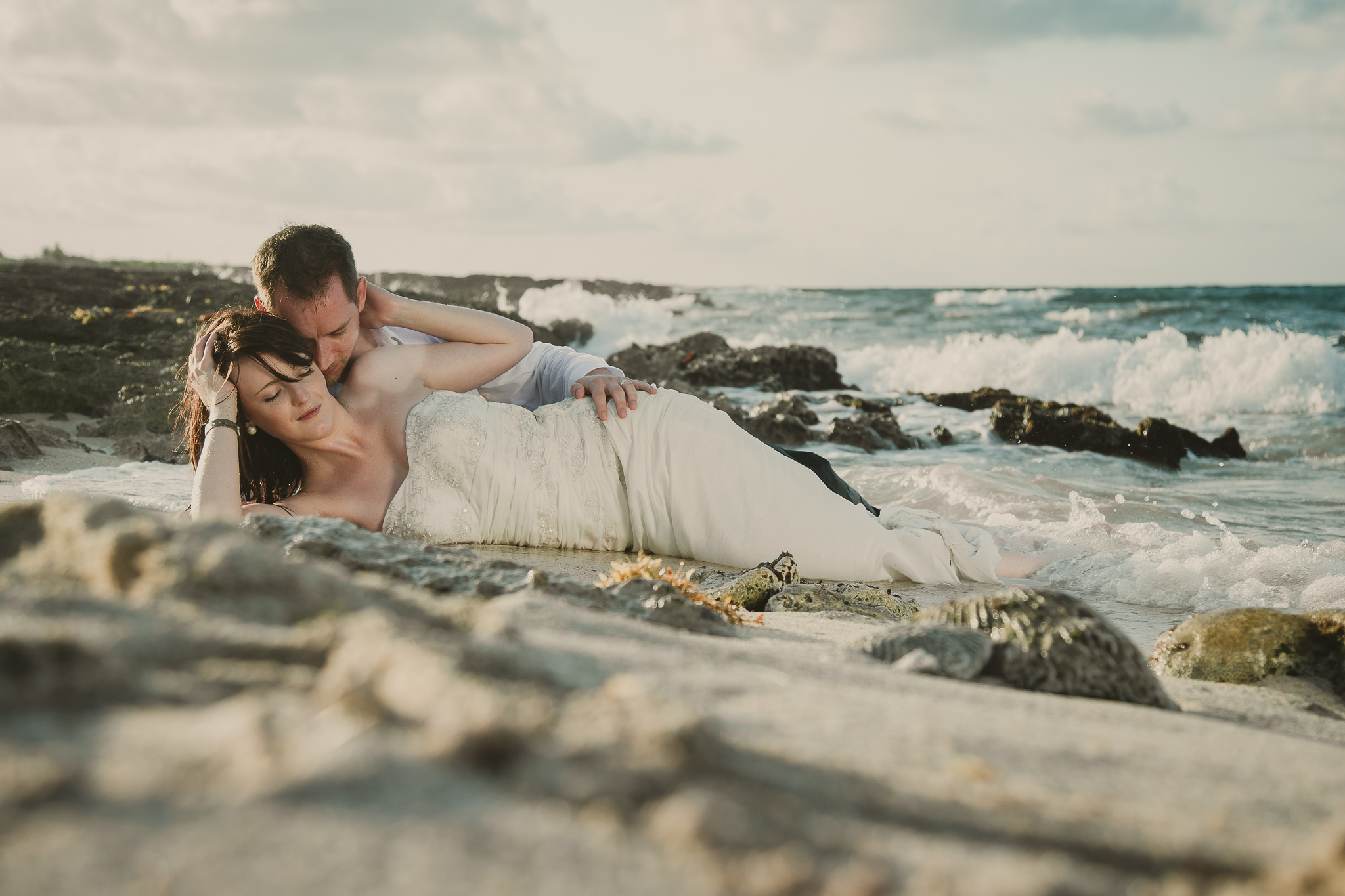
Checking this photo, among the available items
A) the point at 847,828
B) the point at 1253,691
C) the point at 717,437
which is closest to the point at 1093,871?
the point at 847,828

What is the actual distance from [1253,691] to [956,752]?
2437 millimetres

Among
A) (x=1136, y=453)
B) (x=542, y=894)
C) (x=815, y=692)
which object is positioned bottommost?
(x=1136, y=453)

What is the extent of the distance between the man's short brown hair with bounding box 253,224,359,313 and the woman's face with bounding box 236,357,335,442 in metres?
0.38

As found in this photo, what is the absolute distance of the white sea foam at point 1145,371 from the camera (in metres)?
16.7

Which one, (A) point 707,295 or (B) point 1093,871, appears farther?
(A) point 707,295

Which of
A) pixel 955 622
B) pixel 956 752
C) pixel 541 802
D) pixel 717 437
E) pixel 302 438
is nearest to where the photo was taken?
pixel 541 802

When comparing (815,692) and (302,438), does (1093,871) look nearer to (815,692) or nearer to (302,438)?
(815,692)

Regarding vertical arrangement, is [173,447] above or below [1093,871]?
below

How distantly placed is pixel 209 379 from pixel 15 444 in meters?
3.82

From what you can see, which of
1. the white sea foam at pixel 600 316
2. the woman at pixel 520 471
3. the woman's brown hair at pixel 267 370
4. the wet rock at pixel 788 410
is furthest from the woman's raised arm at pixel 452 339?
the white sea foam at pixel 600 316

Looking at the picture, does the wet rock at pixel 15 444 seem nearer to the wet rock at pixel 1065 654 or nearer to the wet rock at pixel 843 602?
the wet rock at pixel 843 602

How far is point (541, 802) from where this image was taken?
111cm

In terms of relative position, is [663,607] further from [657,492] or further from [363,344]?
[363,344]

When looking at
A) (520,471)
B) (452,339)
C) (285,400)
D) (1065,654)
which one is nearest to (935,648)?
(1065,654)
